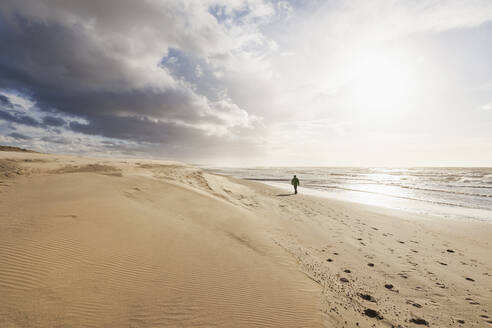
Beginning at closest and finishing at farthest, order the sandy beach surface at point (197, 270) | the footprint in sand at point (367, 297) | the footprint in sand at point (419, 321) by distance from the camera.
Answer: the sandy beach surface at point (197, 270) → the footprint in sand at point (419, 321) → the footprint in sand at point (367, 297)

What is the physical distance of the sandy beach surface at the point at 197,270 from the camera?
10.5 ft

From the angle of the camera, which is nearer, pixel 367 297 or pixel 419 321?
pixel 419 321

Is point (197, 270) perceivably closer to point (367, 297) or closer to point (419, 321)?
point (367, 297)

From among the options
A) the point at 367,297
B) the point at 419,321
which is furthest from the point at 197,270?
the point at 419,321

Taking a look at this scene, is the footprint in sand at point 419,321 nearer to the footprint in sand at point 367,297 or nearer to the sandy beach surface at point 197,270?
the sandy beach surface at point 197,270

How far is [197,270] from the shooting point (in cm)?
431

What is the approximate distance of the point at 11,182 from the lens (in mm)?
7770

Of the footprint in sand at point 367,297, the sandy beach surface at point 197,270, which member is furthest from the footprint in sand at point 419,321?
the footprint in sand at point 367,297

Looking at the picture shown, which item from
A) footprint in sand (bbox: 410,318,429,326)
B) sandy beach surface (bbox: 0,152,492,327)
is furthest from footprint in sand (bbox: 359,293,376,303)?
footprint in sand (bbox: 410,318,429,326)

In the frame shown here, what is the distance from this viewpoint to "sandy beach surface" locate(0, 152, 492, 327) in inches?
126

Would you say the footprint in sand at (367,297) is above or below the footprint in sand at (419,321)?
above

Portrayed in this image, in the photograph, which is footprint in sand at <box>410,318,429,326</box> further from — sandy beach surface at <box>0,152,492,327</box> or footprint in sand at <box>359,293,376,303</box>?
footprint in sand at <box>359,293,376,303</box>

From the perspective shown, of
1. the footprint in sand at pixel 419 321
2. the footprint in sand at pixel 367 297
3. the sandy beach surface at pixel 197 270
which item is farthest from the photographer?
the footprint in sand at pixel 367 297

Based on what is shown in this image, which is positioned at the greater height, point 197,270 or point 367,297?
point 197,270
